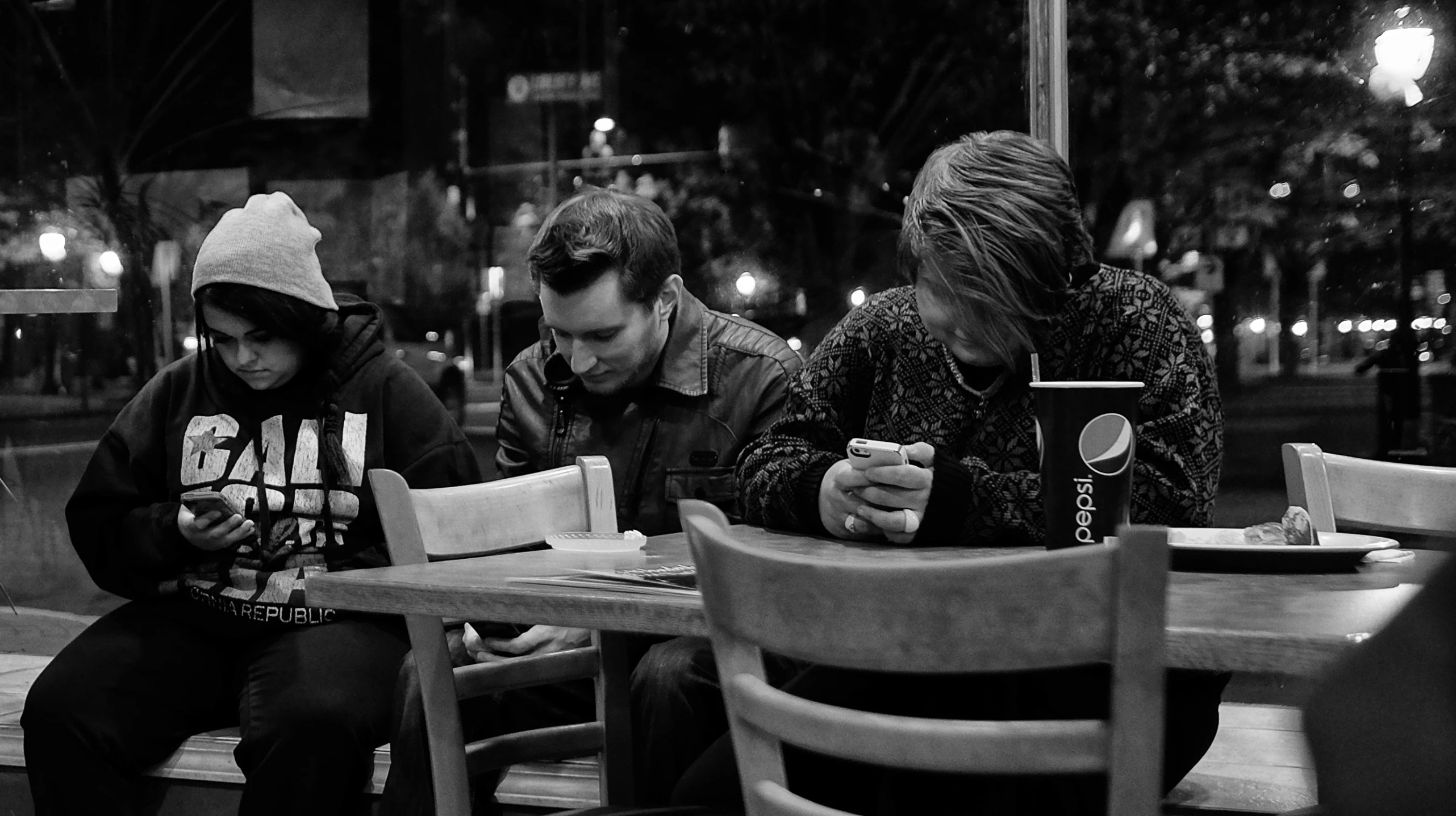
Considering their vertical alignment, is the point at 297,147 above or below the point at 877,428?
above

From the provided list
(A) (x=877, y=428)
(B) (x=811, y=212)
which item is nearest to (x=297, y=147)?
(B) (x=811, y=212)

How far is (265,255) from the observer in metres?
2.69

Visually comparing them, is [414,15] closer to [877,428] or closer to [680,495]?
[680,495]

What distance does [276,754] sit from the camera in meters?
2.28

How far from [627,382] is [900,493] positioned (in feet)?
3.44

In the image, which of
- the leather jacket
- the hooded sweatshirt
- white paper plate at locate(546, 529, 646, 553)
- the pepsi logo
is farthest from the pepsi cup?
the hooded sweatshirt

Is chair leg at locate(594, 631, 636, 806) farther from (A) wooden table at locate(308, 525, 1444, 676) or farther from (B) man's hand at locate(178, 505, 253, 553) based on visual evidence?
(B) man's hand at locate(178, 505, 253, 553)

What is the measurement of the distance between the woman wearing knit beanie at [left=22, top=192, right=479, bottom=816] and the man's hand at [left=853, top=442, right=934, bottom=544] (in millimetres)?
1003

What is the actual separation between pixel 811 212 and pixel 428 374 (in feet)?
Result: 3.65

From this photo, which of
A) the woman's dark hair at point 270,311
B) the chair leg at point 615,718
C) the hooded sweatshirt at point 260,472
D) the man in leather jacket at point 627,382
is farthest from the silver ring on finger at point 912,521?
the woman's dark hair at point 270,311

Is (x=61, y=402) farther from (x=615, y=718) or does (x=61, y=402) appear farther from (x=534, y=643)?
(x=615, y=718)

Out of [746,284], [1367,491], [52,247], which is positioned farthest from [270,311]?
[1367,491]

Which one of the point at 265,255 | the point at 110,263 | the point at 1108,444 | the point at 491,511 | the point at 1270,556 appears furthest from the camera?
the point at 110,263

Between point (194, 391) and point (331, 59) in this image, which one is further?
point (331, 59)
